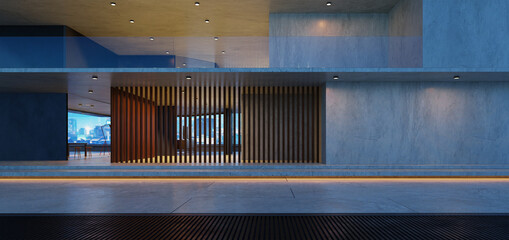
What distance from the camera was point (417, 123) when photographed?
1137 cm

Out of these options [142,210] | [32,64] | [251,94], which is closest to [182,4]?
[251,94]

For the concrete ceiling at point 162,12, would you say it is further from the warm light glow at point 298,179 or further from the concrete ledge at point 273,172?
the warm light glow at point 298,179

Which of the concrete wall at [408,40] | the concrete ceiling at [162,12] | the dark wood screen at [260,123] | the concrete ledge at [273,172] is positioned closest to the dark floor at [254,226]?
the concrete ledge at [273,172]

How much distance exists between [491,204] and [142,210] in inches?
226

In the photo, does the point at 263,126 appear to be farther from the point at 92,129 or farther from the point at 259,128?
the point at 92,129

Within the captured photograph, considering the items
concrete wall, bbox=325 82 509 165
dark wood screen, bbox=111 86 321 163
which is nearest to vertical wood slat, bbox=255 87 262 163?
dark wood screen, bbox=111 86 321 163

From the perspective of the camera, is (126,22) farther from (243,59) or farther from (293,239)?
(293,239)

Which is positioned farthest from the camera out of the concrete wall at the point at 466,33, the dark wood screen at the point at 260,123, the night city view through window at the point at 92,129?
the night city view through window at the point at 92,129

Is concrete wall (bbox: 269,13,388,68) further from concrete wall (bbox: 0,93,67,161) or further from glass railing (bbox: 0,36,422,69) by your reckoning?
concrete wall (bbox: 0,93,67,161)

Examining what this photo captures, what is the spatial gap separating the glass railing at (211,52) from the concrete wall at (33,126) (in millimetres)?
3853

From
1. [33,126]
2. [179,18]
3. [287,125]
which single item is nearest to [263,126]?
[287,125]

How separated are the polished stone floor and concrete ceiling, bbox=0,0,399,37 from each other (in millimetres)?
5964

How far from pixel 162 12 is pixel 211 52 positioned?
10.8 feet

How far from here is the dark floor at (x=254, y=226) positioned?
404 cm
